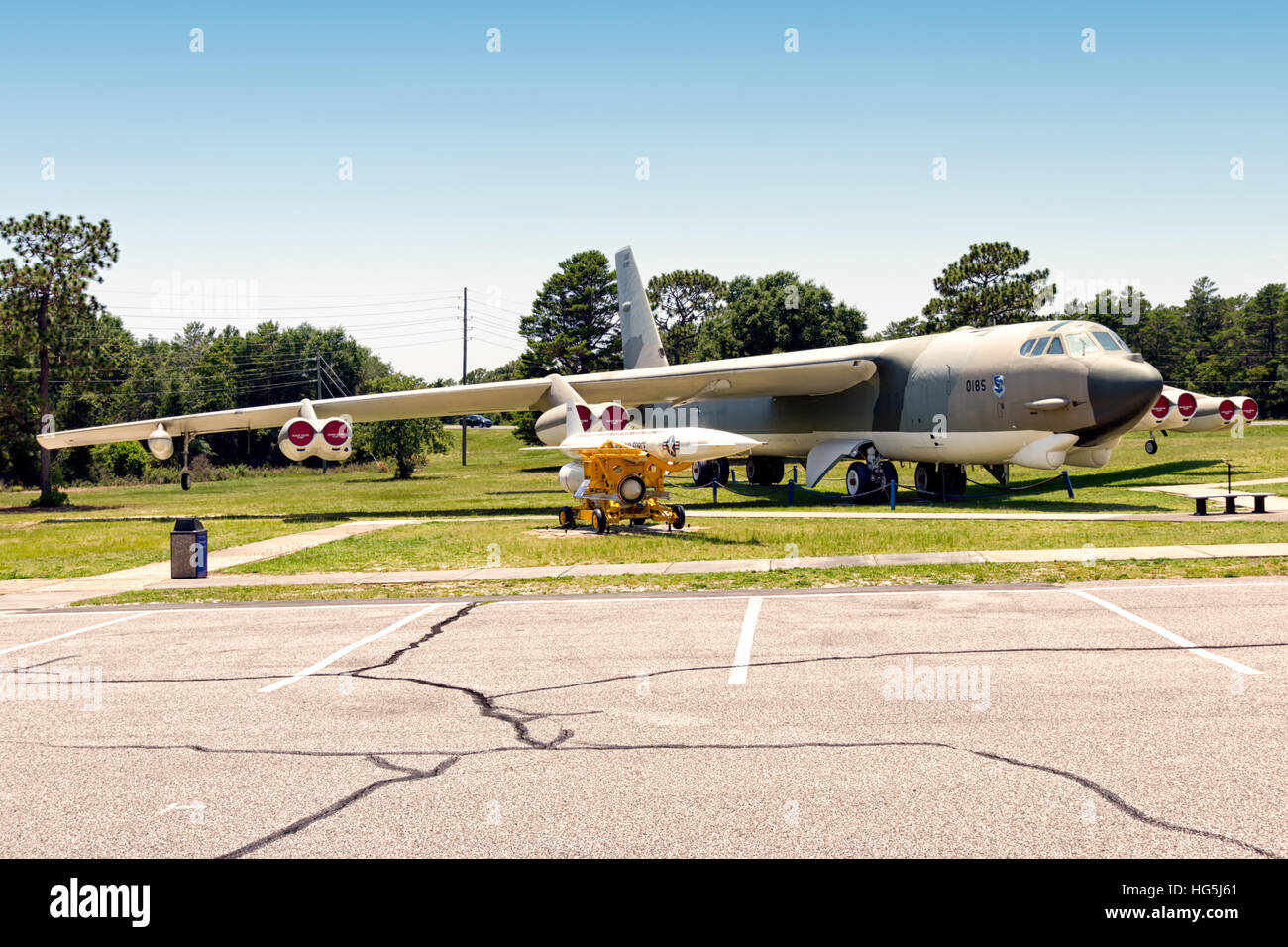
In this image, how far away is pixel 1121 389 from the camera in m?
26.0

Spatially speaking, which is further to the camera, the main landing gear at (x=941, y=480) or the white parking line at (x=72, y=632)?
the main landing gear at (x=941, y=480)

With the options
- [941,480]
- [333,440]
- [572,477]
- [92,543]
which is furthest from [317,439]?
[941,480]

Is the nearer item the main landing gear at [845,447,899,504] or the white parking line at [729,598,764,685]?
the white parking line at [729,598,764,685]

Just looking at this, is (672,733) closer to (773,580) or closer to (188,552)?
(773,580)

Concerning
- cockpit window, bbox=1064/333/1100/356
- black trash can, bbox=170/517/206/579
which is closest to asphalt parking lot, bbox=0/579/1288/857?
black trash can, bbox=170/517/206/579

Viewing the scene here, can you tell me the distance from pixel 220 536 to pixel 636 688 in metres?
20.4

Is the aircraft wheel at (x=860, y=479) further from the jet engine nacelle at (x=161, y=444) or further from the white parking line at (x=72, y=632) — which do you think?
the white parking line at (x=72, y=632)

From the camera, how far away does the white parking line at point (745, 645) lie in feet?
32.6

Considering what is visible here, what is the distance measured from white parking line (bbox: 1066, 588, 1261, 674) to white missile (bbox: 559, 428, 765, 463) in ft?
Result: 30.7

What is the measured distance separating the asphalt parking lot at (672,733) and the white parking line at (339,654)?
0.08m

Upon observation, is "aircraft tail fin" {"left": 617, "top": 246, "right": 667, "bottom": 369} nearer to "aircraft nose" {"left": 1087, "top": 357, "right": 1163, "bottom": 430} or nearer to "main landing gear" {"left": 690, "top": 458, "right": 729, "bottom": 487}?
"main landing gear" {"left": 690, "top": 458, "right": 729, "bottom": 487}

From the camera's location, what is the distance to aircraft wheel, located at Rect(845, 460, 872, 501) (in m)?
32.2

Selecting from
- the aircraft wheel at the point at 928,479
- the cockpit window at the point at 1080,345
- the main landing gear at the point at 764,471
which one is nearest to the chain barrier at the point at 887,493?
the aircraft wheel at the point at 928,479

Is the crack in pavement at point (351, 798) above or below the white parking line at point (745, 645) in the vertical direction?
below
